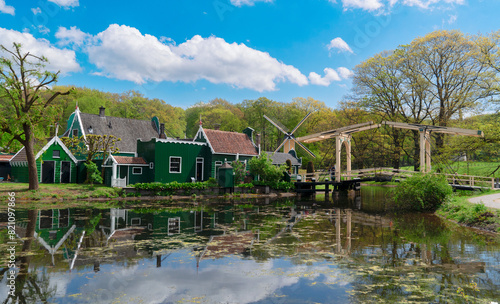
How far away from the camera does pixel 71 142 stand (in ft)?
86.7

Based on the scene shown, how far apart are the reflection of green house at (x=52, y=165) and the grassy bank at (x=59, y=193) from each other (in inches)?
142

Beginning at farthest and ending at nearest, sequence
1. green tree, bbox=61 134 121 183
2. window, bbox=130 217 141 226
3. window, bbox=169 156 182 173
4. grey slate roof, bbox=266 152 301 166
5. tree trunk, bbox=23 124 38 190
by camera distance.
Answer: grey slate roof, bbox=266 152 301 166 < window, bbox=169 156 182 173 < green tree, bbox=61 134 121 183 < tree trunk, bbox=23 124 38 190 < window, bbox=130 217 141 226

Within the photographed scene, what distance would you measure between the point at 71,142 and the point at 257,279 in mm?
24808

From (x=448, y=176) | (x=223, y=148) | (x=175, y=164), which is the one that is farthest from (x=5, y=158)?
(x=448, y=176)

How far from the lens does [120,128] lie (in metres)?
30.4

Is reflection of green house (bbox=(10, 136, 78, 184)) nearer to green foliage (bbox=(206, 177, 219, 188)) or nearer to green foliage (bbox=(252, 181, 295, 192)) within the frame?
green foliage (bbox=(206, 177, 219, 188))

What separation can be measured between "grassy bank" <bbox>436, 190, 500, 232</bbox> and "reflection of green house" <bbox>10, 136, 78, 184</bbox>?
81.8ft

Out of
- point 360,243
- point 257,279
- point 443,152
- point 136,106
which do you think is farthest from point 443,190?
point 136,106

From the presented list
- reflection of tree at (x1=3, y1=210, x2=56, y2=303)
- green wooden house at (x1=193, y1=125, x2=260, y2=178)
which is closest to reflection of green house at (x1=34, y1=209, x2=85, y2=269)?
reflection of tree at (x1=3, y1=210, x2=56, y2=303)

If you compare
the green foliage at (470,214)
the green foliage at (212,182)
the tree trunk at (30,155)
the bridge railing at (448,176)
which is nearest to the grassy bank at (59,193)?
the tree trunk at (30,155)

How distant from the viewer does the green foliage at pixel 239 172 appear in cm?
2631

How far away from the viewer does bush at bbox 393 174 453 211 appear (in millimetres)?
16875

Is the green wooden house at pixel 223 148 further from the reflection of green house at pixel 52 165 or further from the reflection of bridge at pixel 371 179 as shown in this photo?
the reflection of green house at pixel 52 165

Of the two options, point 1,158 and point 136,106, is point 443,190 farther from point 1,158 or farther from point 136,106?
point 136,106
